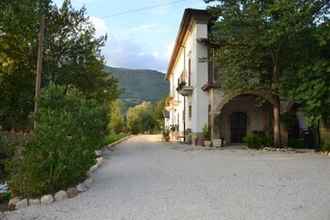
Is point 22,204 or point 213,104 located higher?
point 213,104

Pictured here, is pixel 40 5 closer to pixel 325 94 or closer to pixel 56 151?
pixel 56 151

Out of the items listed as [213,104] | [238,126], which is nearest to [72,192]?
[213,104]

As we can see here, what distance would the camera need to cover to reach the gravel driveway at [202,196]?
6312mm

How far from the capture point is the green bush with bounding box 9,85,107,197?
8008 mm

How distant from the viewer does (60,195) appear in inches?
316

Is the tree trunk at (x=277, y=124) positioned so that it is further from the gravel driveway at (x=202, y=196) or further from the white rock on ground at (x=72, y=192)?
the white rock on ground at (x=72, y=192)

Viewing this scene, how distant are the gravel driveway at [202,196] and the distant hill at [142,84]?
93416 millimetres

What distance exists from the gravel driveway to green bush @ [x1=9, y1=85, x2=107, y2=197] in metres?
0.57

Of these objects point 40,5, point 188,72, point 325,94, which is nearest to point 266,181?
point 325,94

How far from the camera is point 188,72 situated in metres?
27.9

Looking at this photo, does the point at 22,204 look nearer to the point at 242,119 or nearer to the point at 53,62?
the point at 53,62

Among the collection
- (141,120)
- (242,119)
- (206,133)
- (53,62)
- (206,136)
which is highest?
(53,62)

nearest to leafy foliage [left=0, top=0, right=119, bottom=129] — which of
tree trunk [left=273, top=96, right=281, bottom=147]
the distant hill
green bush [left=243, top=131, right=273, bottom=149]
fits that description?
green bush [left=243, top=131, right=273, bottom=149]

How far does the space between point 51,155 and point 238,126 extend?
18.3 meters
